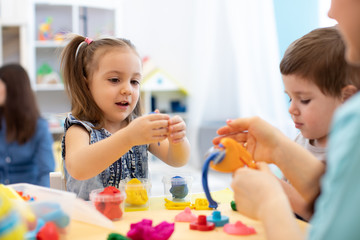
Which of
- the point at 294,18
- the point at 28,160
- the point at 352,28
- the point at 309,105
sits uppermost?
the point at 294,18

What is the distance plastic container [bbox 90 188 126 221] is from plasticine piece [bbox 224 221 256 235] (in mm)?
234

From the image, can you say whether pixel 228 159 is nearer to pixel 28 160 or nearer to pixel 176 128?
pixel 176 128

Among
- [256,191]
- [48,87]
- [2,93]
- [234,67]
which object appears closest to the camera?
[256,191]

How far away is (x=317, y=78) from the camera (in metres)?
0.96

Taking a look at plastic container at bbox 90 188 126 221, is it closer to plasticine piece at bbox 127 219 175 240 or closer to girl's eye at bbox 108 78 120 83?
plasticine piece at bbox 127 219 175 240

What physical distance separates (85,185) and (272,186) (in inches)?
27.7

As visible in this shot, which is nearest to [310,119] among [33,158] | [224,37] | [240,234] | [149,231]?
[240,234]

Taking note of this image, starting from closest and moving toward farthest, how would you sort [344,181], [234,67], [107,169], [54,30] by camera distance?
[344,181], [107,169], [234,67], [54,30]

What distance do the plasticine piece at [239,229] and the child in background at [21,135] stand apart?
1818 mm

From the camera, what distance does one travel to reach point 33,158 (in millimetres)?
2416

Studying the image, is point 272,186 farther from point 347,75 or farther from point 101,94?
point 101,94

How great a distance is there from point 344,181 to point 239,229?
0.34m

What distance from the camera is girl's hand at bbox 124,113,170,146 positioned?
3.03 feet

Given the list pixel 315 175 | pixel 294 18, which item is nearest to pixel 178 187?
pixel 315 175
